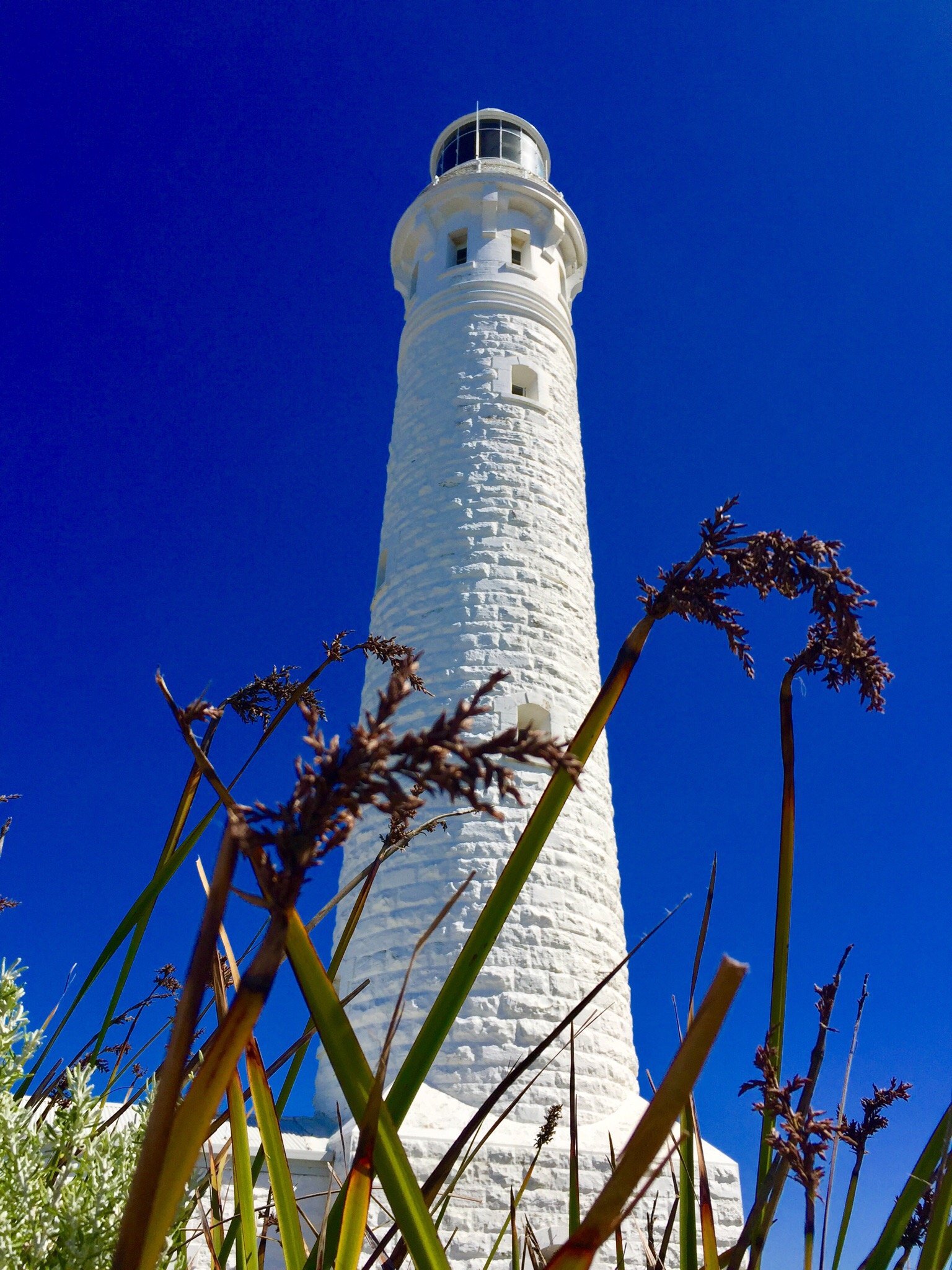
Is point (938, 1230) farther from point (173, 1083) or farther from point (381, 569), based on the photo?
point (381, 569)

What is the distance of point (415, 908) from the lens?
22.1 feet

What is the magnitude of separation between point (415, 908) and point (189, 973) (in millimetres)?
6547

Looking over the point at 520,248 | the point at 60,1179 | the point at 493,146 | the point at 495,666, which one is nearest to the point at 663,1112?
the point at 60,1179

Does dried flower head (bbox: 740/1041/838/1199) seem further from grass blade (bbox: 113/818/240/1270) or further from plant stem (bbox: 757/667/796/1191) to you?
grass blade (bbox: 113/818/240/1270)

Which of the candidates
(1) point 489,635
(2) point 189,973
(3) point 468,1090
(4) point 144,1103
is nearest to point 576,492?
(1) point 489,635

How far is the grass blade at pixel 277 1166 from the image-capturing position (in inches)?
30.5

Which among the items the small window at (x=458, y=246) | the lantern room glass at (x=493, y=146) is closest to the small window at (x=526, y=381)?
the small window at (x=458, y=246)

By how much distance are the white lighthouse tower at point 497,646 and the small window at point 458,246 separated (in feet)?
0.12

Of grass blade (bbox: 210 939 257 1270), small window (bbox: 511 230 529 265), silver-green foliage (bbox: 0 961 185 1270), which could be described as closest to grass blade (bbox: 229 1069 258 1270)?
grass blade (bbox: 210 939 257 1270)

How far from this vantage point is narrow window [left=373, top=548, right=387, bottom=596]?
9.02 m

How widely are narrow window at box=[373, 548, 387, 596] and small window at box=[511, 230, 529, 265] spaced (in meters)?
4.10

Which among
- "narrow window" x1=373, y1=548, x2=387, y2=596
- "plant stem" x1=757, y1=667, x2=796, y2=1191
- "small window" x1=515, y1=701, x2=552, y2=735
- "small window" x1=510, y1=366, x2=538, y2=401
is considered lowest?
"plant stem" x1=757, y1=667, x2=796, y2=1191

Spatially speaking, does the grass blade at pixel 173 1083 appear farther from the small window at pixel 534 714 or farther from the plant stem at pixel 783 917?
the small window at pixel 534 714

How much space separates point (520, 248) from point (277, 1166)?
11.4 meters
